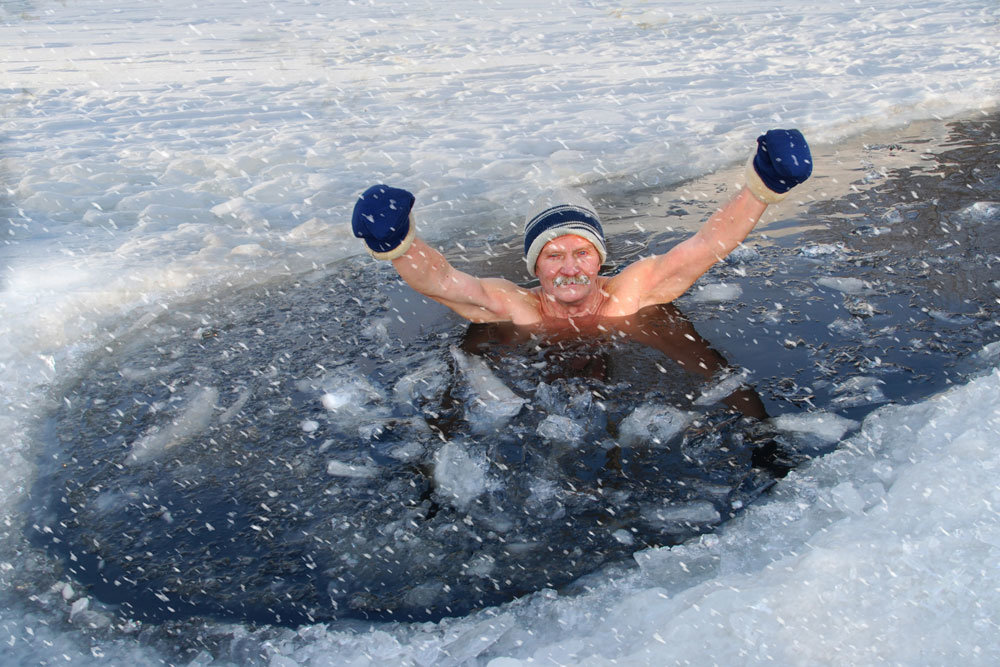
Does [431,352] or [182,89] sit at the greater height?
[182,89]

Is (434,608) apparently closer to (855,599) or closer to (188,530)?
(188,530)

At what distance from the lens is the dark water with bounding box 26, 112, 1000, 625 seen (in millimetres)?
2551

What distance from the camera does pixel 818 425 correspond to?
300 centimetres

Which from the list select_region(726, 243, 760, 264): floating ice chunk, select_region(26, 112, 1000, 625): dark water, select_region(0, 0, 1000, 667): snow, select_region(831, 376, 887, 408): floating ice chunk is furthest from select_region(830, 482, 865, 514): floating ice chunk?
select_region(726, 243, 760, 264): floating ice chunk

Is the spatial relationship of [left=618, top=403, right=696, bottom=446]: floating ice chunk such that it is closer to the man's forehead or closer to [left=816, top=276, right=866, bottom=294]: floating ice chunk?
the man's forehead

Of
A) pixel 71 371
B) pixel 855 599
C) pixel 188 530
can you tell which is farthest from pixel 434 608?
pixel 71 371

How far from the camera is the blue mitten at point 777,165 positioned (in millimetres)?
3211

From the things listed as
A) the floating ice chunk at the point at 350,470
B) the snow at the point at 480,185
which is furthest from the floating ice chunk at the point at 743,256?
the floating ice chunk at the point at 350,470

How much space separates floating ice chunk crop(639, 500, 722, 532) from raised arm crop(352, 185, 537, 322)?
60.4 inches

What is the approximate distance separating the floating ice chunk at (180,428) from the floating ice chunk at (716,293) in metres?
2.62

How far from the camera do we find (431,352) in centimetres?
405

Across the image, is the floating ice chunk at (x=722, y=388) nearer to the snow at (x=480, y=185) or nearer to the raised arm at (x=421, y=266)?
the snow at (x=480, y=185)

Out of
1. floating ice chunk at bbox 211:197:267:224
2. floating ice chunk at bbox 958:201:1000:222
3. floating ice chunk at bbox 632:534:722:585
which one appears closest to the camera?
floating ice chunk at bbox 632:534:722:585

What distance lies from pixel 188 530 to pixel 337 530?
559 millimetres
